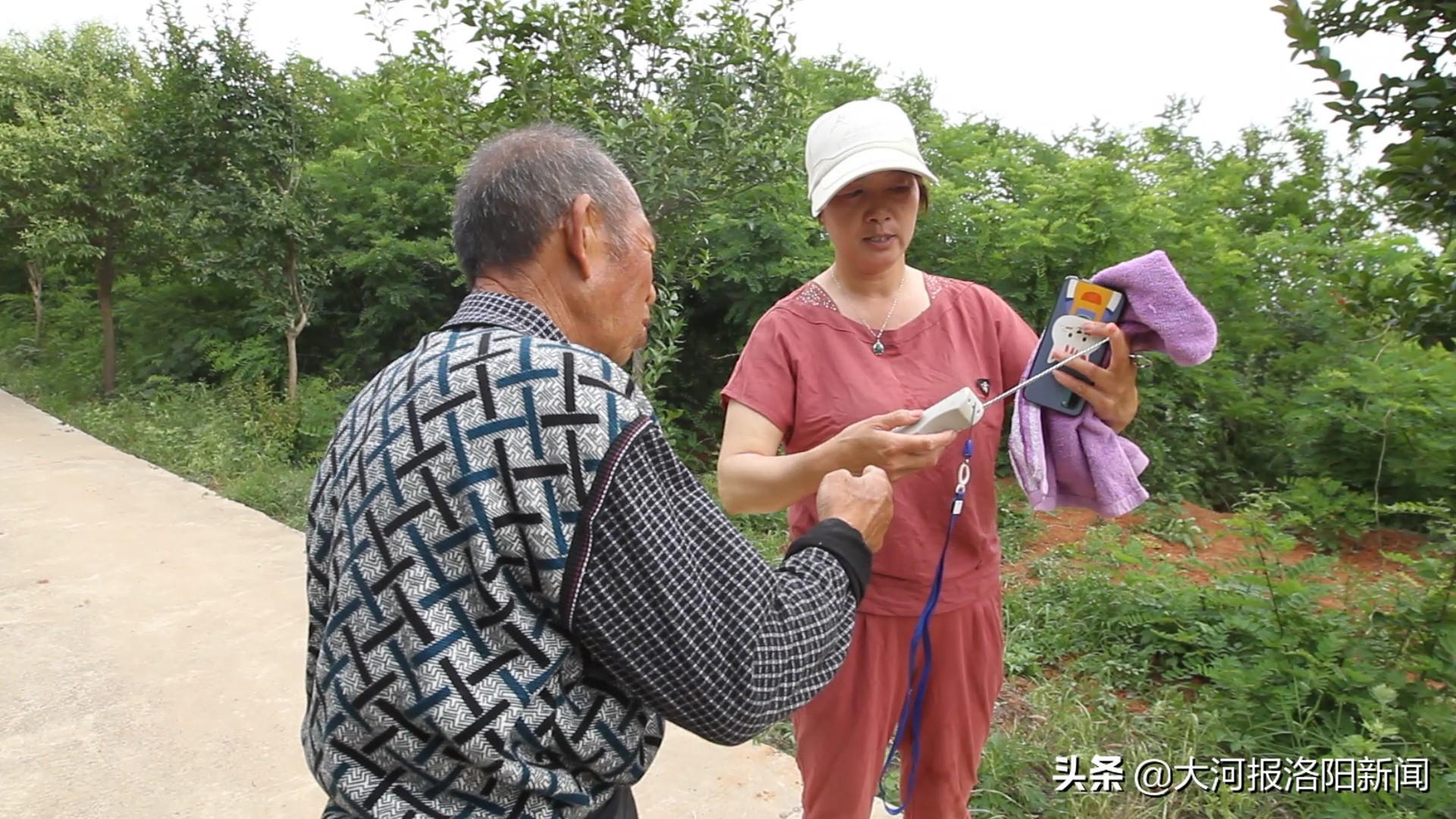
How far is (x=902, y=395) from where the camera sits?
174 centimetres

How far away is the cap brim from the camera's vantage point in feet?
5.39

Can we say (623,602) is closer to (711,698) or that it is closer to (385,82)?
(711,698)

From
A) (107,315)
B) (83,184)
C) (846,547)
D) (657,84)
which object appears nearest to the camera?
(846,547)

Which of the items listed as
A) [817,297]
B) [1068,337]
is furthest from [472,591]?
[1068,337]

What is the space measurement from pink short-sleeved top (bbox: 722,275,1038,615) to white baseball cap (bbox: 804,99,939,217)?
25 cm

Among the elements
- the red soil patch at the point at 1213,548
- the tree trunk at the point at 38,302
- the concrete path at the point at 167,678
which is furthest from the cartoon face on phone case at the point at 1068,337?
the tree trunk at the point at 38,302

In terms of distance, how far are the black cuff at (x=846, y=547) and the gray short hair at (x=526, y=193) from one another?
0.47 m

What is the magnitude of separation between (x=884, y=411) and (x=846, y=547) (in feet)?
1.76

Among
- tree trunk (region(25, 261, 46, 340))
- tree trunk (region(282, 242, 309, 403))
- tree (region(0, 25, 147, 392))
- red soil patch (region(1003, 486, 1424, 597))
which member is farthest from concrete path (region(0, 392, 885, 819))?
tree trunk (region(25, 261, 46, 340))

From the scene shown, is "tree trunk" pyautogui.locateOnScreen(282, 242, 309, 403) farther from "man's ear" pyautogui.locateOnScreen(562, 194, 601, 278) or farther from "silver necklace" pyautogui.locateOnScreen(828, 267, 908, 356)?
"man's ear" pyautogui.locateOnScreen(562, 194, 601, 278)

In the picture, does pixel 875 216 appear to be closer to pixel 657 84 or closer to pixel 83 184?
pixel 657 84

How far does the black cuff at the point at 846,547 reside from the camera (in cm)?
122

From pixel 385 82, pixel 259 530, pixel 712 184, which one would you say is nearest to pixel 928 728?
pixel 712 184

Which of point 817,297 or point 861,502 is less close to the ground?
point 817,297
